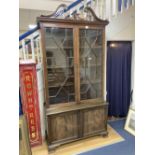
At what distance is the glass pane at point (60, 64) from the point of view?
2502mm

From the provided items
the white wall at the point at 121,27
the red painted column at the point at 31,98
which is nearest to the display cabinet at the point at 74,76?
the red painted column at the point at 31,98

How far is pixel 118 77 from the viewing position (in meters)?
3.61

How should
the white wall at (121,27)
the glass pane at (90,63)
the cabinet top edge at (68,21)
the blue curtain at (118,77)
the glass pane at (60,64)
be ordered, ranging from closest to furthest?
the cabinet top edge at (68,21)
the glass pane at (60,64)
the glass pane at (90,63)
the white wall at (121,27)
the blue curtain at (118,77)

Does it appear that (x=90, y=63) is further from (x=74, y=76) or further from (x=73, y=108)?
(x=73, y=108)

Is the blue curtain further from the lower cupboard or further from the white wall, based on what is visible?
the lower cupboard

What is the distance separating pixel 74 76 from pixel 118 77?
1.38 meters

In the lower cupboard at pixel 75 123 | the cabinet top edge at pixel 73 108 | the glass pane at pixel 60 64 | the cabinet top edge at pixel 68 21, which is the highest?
the cabinet top edge at pixel 68 21

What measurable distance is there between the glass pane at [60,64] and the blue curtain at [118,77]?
120 centimetres

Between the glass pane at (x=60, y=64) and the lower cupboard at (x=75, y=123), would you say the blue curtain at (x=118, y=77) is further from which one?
the glass pane at (x=60, y=64)

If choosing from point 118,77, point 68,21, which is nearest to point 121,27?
point 118,77

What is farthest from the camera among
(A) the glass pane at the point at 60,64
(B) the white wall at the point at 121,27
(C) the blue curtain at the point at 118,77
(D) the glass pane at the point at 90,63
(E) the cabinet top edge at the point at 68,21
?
(C) the blue curtain at the point at 118,77
